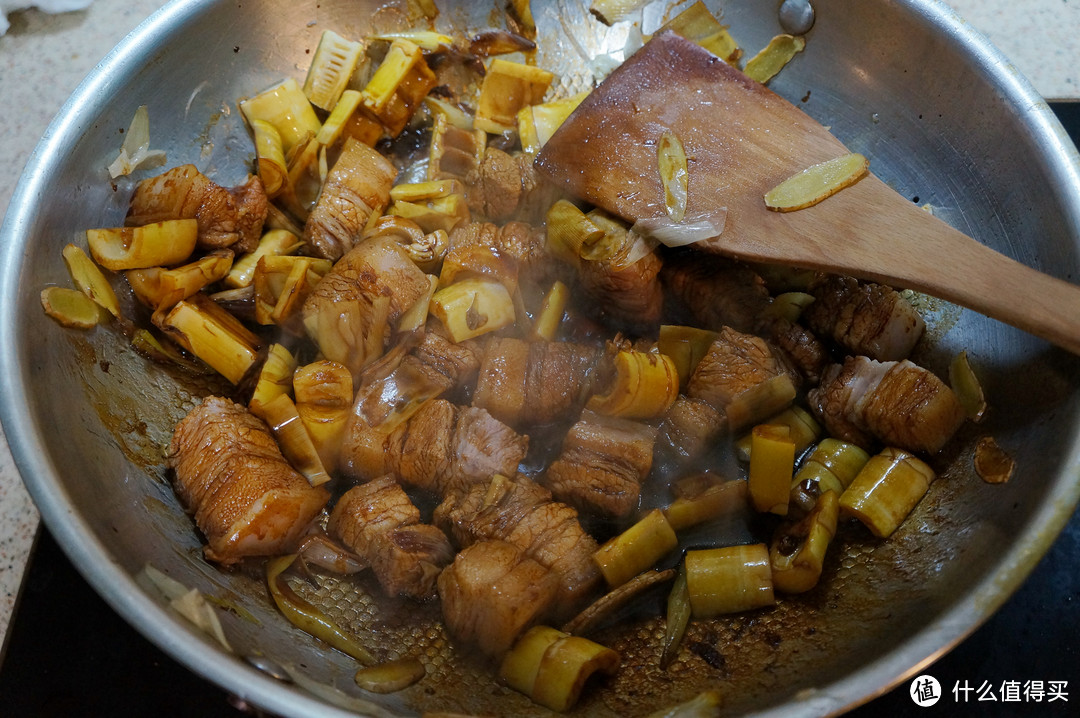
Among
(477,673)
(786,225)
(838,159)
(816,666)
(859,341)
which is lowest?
(477,673)

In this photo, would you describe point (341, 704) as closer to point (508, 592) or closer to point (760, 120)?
point (508, 592)

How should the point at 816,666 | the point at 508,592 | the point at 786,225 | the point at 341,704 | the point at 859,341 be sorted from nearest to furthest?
the point at 341,704
the point at 816,666
the point at 508,592
the point at 786,225
the point at 859,341

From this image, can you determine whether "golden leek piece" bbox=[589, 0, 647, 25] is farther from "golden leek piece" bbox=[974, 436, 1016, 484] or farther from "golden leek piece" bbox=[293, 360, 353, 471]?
"golden leek piece" bbox=[974, 436, 1016, 484]

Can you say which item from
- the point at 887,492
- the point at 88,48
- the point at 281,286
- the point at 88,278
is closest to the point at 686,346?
the point at 887,492

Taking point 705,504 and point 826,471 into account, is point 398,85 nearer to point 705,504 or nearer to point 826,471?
point 705,504

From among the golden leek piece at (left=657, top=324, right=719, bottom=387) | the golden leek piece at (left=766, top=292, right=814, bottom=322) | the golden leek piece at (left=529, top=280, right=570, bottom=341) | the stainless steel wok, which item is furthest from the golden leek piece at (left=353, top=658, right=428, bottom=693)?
the golden leek piece at (left=766, top=292, right=814, bottom=322)

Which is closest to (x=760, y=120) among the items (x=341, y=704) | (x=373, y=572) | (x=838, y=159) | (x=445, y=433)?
(x=838, y=159)

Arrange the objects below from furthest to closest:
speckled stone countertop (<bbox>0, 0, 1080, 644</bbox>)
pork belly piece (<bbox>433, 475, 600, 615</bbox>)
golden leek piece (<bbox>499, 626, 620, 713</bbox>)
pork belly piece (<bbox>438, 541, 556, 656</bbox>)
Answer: speckled stone countertop (<bbox>0, 0, 1080, 644</bbox>) < pork belly piece (<bbox>433, 475, 600, 615</bbox>) < pork belly piece (<bbox>438, 541, 556, 656</bbox>) < golden leek piece (<bbox>499, 626, 620, 713</bbox>)

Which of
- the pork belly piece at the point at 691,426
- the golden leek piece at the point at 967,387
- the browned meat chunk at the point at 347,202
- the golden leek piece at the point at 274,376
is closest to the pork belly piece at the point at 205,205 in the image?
the browned meat chunk at the point at 347,202
